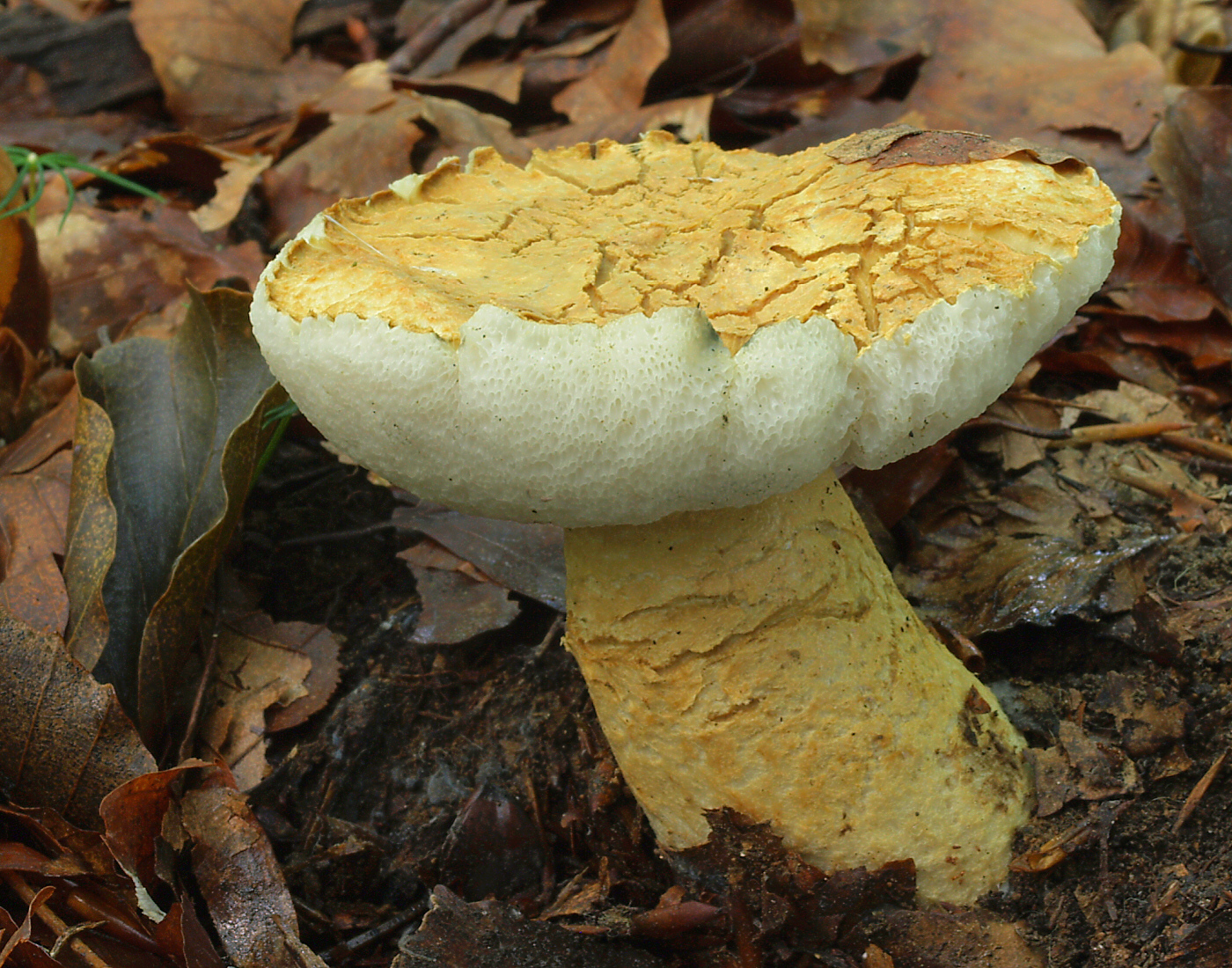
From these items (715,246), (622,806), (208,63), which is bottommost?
(622,806)

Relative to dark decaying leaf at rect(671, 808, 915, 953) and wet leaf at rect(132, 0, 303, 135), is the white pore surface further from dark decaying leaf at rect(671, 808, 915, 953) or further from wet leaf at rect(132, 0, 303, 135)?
wet leaf at rect(132, 0, 303, 135)

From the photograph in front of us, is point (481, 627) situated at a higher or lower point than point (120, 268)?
lower

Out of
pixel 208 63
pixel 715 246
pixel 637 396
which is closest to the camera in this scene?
pixel 637 396

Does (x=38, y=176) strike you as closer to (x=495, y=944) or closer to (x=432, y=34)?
(x=432, y=34)

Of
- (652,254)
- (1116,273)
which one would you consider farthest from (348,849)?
(1116,273)

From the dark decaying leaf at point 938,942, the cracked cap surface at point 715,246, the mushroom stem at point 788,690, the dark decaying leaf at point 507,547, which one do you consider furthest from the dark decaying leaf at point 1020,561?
the cracked cap surface at point 715,246

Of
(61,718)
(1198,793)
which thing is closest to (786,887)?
(1198,793)

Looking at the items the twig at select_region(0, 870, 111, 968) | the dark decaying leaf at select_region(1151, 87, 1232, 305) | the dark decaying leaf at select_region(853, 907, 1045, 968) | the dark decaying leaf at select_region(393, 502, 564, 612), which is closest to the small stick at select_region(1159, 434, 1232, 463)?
the dark decaying leaf at select_region(1151, 87, 1232, 305)
